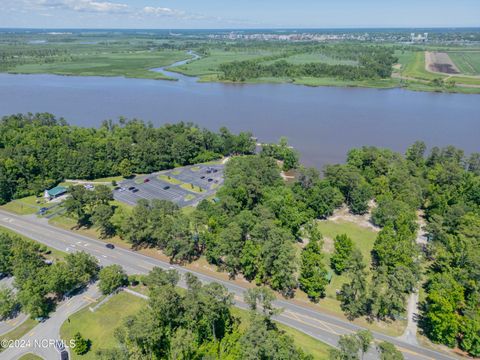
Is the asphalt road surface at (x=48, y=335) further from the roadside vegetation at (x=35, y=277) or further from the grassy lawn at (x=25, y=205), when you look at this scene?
the grassy lawn at (x=25, y=205)

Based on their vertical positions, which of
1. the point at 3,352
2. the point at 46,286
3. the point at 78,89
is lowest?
the point at 3,352

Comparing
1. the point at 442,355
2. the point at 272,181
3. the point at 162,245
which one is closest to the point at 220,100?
the point at 272,181

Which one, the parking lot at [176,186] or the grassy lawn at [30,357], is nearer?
the grassy lawn at [30,357]

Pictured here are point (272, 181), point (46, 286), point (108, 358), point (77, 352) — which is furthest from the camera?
point (272, 181)

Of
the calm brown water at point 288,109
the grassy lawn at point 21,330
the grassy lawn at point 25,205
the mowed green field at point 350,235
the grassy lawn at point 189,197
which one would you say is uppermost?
the calm brown water at point 288,109

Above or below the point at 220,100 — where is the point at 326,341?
below

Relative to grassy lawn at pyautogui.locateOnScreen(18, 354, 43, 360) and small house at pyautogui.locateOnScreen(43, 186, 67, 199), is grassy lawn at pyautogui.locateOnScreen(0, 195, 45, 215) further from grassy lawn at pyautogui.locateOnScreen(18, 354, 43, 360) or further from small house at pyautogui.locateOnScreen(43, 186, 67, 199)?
grassy lawn at pyautogui.locateOnScreen(18, 354, 43, 360)

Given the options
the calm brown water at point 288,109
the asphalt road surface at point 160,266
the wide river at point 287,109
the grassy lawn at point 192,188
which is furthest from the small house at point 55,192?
the wide river at point 287,109

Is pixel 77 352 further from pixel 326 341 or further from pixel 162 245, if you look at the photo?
pixel 326 341
